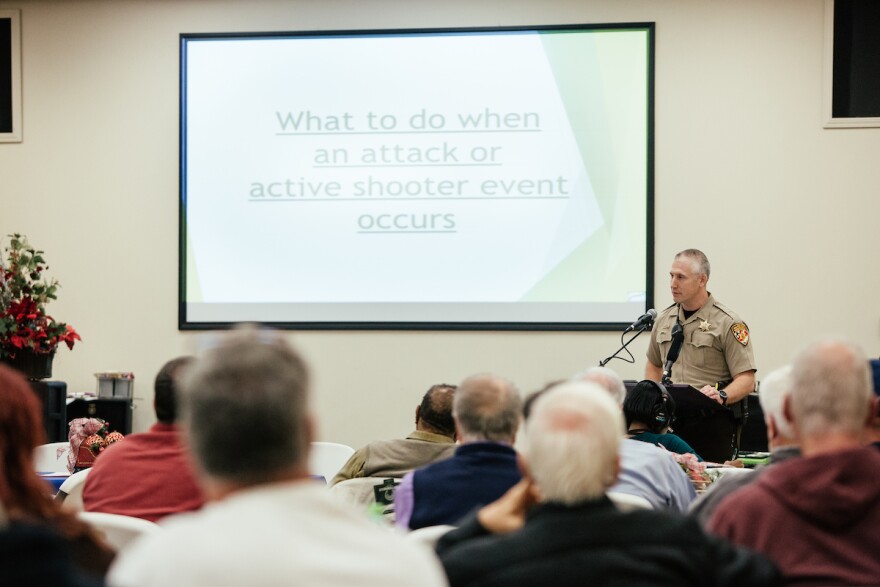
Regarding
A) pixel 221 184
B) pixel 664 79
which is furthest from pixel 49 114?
pixel 664 79

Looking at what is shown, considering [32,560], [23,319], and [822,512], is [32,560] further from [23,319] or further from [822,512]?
[23,319]

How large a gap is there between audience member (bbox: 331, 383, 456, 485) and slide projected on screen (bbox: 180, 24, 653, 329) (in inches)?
133

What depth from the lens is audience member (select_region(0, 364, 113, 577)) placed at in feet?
5.57

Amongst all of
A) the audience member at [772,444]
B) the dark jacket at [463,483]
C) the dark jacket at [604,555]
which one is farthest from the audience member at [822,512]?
the dark jacket at [463,483]

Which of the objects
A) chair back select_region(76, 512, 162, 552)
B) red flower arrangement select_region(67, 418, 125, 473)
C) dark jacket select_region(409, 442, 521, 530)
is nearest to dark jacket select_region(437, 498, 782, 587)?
dark jacket select_region(409, 442, 521, 530)

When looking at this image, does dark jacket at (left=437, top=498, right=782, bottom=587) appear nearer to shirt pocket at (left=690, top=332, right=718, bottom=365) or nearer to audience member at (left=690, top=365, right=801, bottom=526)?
audience member at (left=690, top=365, right=801, bottom=526)

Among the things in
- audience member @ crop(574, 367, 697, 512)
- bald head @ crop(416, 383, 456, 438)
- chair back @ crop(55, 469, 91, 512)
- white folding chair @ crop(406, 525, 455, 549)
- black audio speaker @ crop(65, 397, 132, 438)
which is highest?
bald head @ crop(416, 383, 456, 438)

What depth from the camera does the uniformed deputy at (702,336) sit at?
17.4ft

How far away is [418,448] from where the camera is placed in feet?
10.8

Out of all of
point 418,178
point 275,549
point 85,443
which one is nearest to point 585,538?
point 275,549

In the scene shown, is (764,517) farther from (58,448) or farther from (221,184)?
(221,184)

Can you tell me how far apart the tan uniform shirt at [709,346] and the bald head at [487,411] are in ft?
9.64

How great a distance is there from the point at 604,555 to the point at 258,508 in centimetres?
63

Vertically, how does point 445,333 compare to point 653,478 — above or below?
above
